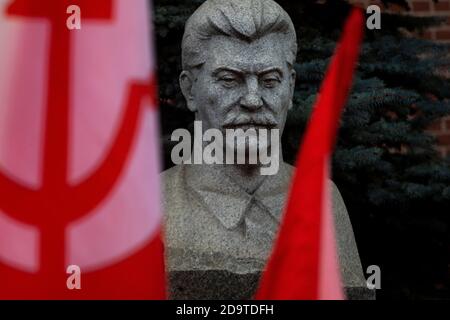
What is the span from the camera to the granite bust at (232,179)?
455cm

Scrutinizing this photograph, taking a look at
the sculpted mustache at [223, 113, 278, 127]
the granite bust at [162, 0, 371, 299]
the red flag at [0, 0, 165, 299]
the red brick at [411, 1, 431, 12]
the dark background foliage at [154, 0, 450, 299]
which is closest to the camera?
the red flag at [0, 0, 165, 299]

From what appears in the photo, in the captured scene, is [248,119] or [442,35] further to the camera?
[442,35]

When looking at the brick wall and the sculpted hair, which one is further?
the brick wall

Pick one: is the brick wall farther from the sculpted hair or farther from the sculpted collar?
the sculpted collar

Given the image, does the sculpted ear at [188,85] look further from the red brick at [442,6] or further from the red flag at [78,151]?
the red brick at [442,6]

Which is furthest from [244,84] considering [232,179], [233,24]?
[232,179]

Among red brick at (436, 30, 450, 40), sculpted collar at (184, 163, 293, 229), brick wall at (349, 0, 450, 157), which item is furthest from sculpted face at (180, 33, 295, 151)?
red brick at (436, 30, 450, 40)

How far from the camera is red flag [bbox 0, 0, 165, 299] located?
8.62 ft

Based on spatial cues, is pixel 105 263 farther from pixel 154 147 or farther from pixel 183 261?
pixel 183 261

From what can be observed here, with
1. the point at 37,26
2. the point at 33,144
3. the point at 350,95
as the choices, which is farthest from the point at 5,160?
the point at 350,95

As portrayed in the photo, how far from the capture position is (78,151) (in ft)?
8.60

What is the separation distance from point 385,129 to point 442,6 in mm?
1258

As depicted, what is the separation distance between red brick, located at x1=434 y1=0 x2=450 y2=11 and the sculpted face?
2.54m

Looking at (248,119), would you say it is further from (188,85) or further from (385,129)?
(385,129)
